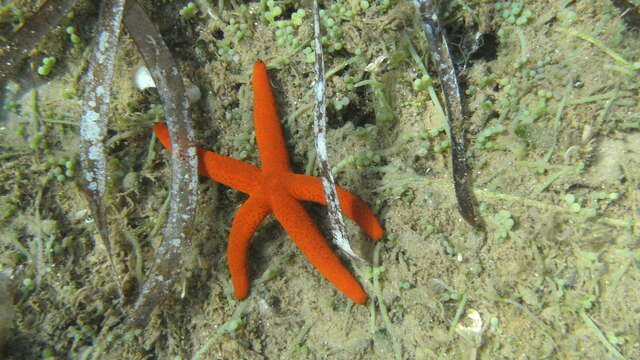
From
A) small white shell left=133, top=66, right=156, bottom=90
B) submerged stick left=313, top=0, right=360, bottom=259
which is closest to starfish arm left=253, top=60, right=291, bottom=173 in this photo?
submerged stick left=313, top=0, right=360, bottom=259

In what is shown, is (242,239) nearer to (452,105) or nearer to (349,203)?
(349,203)

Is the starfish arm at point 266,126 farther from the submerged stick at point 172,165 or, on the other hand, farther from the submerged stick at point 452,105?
the submerged stick at point 452,105

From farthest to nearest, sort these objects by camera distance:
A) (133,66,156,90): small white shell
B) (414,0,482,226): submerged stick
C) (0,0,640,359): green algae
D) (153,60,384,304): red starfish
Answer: (133,66,156,90): small white shell → (153,60,384,304): red starfish → (414,0,482,226): submerged stick → (0,0,640,359): green algae

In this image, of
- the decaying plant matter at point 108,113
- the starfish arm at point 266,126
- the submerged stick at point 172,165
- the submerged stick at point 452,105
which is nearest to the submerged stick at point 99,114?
the decaying plant matter at point 108,113

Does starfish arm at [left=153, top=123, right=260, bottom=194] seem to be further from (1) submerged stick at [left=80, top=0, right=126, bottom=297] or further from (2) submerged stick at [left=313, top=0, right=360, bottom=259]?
(2) submerged stick at [left=313, top=0, right=360, bottom=259]

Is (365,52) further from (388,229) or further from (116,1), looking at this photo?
(116,1)

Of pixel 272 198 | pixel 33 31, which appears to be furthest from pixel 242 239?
pixel 33 31

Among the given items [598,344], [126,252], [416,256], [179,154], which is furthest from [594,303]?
[126,252]
